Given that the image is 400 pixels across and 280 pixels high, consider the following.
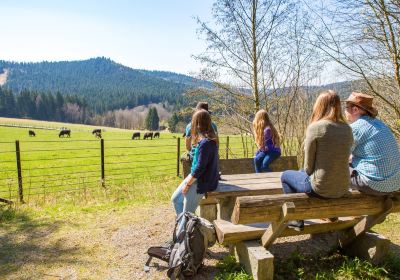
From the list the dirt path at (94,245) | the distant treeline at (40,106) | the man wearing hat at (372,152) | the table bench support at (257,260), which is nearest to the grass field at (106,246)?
the dirt path at (94,245)

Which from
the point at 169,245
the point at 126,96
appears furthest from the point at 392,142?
the point at 126,96

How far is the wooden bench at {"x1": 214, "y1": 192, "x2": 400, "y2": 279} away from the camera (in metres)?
2.97

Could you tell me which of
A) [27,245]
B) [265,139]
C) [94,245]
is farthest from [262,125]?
[27,245]

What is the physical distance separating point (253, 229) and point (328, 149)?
1218mm

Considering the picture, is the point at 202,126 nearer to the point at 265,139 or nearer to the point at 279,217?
the point at 279,217

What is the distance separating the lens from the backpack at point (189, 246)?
3459 millimetres

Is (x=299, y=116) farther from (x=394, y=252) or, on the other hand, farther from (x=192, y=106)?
(x=394, y=252)

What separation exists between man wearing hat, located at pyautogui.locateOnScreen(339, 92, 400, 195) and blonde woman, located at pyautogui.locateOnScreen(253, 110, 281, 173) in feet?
7.85

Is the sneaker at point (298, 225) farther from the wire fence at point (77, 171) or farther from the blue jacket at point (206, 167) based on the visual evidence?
the wire fence at point (77, 171)

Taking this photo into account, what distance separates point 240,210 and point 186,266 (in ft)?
3.37

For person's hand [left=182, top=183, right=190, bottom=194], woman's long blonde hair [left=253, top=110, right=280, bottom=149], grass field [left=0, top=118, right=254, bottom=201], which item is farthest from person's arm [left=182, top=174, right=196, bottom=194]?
grass field [left=0, top=118, right=254, bottom=201]

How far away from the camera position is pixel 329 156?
2.97m

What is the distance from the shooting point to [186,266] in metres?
3.45

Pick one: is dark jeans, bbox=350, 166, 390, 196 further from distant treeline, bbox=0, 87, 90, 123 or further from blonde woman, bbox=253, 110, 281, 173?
distant treeline, bbox=0, 87, 90, 123
